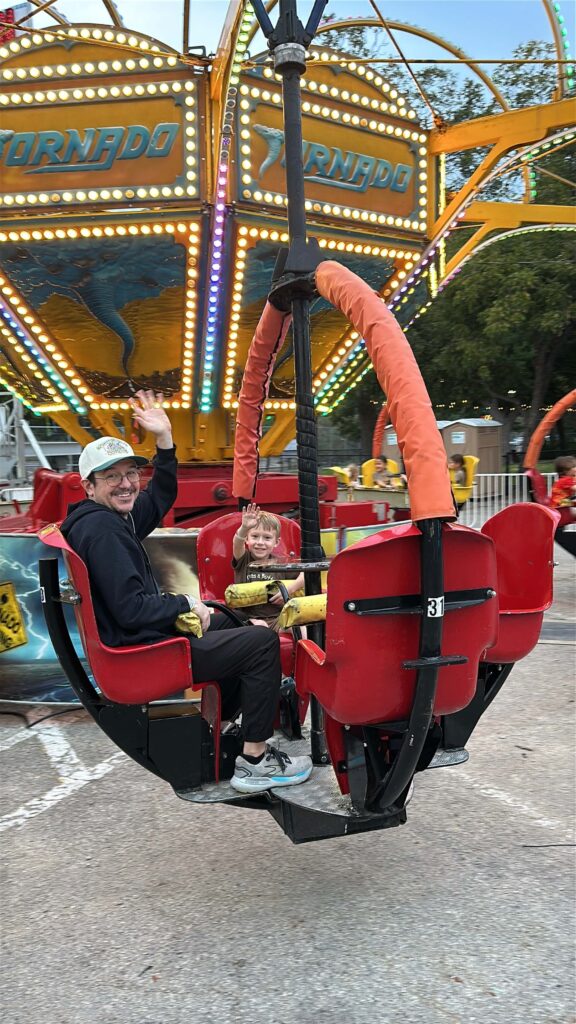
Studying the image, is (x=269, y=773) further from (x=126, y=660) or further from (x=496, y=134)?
(x=496, y=134)

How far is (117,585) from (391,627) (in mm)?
823

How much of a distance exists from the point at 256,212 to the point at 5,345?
227 cm

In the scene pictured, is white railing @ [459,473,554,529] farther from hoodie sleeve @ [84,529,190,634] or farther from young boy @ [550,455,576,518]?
hoodie sleeve @ [84,529,190,634]

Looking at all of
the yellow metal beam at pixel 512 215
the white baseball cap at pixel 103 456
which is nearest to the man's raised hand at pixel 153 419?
the white baseball cap at pixel 103 456

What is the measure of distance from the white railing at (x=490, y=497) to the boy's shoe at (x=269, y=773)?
35.5ft

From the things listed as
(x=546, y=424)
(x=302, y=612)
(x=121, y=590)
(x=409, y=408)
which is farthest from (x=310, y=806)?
(x=546, y=424)

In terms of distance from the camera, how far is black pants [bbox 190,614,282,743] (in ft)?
8.32

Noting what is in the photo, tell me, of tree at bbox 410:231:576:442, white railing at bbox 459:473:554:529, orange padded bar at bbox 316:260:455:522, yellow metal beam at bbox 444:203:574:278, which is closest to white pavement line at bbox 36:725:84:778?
orange padded bar at bbox 316:260:455:522

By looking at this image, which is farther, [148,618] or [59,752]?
[59,752]

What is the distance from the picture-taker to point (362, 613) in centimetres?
208

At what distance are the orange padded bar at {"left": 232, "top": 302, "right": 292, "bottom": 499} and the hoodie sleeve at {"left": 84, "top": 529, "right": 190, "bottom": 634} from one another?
850mm

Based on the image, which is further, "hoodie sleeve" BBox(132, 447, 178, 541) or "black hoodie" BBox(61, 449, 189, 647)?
"hoodie sleeve" BBox(132, 447, 178, 541)

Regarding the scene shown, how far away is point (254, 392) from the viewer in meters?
3.13

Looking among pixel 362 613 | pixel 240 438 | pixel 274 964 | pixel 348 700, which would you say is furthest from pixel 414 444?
pixel 274 964
